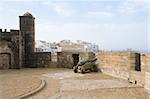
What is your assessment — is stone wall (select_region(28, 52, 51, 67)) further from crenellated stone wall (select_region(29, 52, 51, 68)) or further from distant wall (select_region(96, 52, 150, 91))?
distant wall (select_region(96, 52, 150, 91))

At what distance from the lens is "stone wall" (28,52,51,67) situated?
1989 cm

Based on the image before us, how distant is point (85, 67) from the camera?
15766 millimetres

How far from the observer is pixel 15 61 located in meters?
18.8

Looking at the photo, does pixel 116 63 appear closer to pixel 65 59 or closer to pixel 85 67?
pixel 85 67

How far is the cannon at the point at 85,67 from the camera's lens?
1556cm

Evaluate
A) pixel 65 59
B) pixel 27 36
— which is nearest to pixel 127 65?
pixel 65 59

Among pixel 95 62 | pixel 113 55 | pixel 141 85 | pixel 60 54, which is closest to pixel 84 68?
pixel 95 62

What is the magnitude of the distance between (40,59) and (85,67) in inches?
217

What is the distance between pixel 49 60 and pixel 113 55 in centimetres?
732

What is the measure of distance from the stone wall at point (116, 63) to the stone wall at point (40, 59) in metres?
4.97

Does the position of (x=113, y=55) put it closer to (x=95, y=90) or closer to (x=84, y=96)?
(x=95, y=90)

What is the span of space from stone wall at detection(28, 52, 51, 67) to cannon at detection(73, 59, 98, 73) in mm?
4508

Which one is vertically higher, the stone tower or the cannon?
the stone tower

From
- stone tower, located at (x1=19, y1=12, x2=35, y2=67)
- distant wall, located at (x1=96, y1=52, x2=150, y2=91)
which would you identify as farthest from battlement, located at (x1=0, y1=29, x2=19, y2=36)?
distant wall, located at (x1=96, y1=52, x2=150, y2=91)
